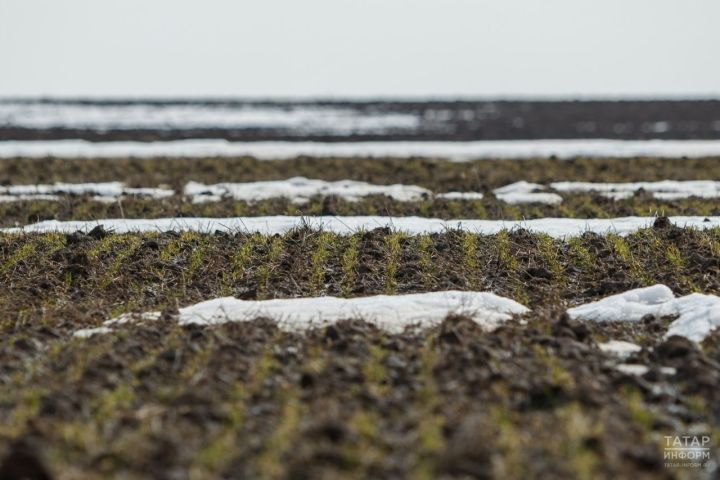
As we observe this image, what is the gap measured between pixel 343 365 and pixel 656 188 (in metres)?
13.6

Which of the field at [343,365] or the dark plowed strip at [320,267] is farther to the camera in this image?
the dark plowed strip at [320,267]

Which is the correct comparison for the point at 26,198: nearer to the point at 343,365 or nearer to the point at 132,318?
the point at 132,318

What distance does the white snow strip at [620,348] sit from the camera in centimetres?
692

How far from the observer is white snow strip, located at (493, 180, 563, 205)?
1623 cm

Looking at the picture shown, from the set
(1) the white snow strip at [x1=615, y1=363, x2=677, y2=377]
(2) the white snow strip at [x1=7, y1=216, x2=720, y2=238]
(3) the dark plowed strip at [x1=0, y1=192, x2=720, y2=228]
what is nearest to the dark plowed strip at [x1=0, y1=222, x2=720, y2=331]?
(2) the white snow strip at [x1=7, y1=216, x2=720, y2=238]

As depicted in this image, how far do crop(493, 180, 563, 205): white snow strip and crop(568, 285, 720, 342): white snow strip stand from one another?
7519 mm

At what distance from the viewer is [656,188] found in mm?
17812

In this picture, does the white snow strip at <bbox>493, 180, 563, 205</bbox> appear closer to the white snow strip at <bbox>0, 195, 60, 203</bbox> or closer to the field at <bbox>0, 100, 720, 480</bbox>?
the field at <bbox>0, 100, 720, 480</bbox>

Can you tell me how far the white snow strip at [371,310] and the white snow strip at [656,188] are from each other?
8.73 metres

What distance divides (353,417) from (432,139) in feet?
119

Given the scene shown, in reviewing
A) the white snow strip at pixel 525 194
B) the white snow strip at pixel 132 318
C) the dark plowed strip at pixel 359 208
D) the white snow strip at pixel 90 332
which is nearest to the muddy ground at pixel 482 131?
the white snow strip at pixel 525 194

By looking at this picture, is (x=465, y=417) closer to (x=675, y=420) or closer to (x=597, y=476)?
(x=597, y=476)

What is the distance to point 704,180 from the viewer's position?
1927cm

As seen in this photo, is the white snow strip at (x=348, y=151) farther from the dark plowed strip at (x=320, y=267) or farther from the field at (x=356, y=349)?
the dark plowed strip at (x=320, y=267)
